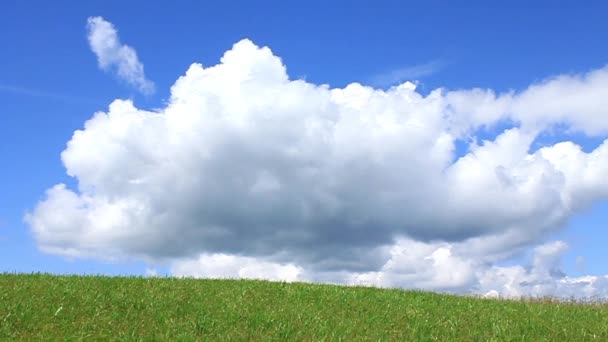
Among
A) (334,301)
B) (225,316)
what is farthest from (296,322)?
(334,301)

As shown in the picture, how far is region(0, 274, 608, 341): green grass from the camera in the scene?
19.4m

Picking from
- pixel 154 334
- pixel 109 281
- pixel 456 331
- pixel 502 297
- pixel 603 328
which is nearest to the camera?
pixel 154 334

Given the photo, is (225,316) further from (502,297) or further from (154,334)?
(502,297)

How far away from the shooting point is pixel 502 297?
31.2 meters

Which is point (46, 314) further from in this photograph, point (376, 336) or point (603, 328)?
point (603, 328)

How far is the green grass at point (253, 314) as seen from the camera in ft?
63.5

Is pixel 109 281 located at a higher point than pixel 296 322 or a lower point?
higher

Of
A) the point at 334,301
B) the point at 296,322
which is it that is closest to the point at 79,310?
the point at 296,322

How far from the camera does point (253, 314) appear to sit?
69.7ft

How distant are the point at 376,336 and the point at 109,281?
36.9ft

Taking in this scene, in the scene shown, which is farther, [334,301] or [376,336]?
[334,301]

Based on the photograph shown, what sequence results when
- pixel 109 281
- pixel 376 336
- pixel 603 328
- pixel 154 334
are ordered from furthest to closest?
pixel 109 281, pixel 603 328, pixel 376 336, pixel 154 334

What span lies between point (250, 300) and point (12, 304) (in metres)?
7.85

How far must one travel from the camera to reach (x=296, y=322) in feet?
68.2
